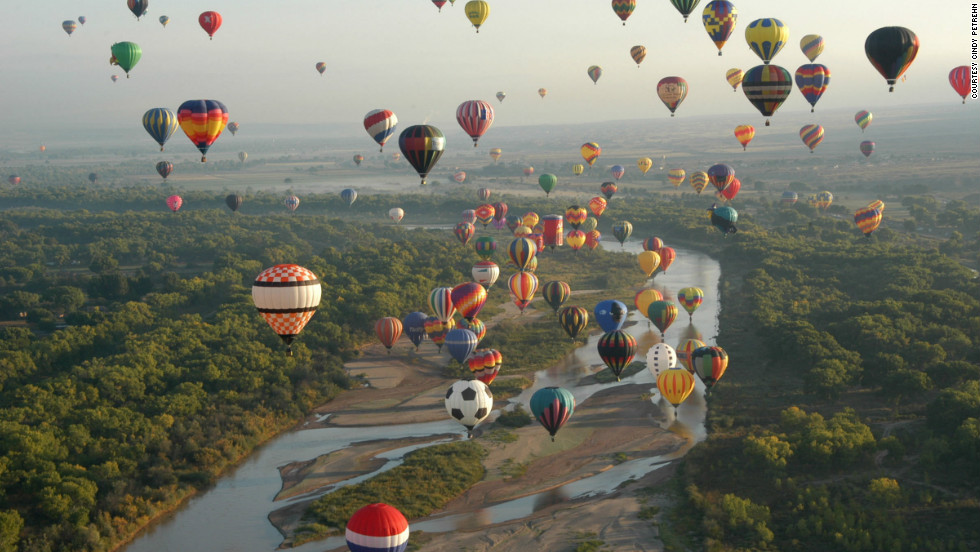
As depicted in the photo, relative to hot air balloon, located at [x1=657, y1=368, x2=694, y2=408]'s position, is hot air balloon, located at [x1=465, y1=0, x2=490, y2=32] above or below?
above

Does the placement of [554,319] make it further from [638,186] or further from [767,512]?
[638,186]

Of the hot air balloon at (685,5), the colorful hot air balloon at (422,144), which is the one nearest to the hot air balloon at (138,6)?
the colorful hot air balloon at (422,144)

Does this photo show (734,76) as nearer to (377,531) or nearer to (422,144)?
(422,144)

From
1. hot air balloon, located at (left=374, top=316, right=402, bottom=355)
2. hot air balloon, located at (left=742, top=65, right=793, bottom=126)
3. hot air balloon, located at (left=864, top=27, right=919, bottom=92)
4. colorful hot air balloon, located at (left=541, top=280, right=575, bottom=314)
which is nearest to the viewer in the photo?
hot air balloon, located at (left=864, top=27, right=919, bottom=92)

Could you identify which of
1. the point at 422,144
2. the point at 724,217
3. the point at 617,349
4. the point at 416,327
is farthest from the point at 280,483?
the point at 724,217

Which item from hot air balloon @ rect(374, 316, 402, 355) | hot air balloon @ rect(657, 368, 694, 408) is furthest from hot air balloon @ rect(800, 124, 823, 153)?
hot air balloon @ rect(657, 368, 694, 408)

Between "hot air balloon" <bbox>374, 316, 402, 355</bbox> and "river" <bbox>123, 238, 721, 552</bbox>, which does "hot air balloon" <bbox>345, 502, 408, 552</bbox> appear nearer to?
"river" <bbox>123, 238, 721, 552</bbox>

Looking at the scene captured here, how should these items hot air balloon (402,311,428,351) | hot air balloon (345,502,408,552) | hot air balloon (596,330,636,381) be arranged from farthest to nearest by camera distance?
hot air balloon (402,311,428,351), hot air balloon (596,330,636,381), hot air balloon (345,502,408,552)
